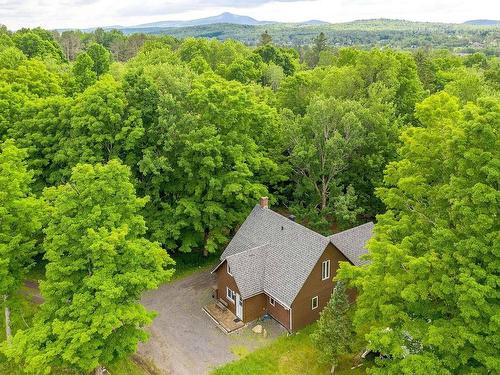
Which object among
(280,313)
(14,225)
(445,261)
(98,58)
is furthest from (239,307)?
(98,58)

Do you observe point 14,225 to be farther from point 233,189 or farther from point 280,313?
point 280,313

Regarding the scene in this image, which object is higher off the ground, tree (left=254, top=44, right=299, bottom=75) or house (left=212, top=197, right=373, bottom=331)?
tree (left=254, top=44, right=299, bottom=75)

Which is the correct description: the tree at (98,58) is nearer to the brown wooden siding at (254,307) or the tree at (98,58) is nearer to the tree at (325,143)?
the tree at (325,143)

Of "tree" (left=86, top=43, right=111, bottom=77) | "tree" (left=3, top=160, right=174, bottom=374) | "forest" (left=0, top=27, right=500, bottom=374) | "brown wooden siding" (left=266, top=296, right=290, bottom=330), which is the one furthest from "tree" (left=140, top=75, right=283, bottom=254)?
"tree" (left=86, top=43, right=111, bottom=77)

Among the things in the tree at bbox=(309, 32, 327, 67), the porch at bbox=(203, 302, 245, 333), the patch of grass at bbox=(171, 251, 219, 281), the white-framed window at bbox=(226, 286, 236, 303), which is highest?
the tree at bbox=(309, 32, 327, 67)

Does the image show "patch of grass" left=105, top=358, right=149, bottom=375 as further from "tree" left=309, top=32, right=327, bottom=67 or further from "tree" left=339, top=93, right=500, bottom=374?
"tree" left=309, top=32, right=327, bottom=67

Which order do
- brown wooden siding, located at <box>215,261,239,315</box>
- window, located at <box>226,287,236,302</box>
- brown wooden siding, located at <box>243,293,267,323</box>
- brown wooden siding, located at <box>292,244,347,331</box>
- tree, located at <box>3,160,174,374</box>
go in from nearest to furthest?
tree, located at <box>3,160,174,374</box>, brown wooden siding, located at <box>292,244,347,331</box>, brown wooden siding, located at <box>243,293,267,323</box>, brown wooden siding, located at <box>215,261,239,315</box>, window, located at <box>226,287,236,302</box>

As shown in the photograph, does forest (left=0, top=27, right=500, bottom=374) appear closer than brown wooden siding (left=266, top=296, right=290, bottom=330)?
Yes
